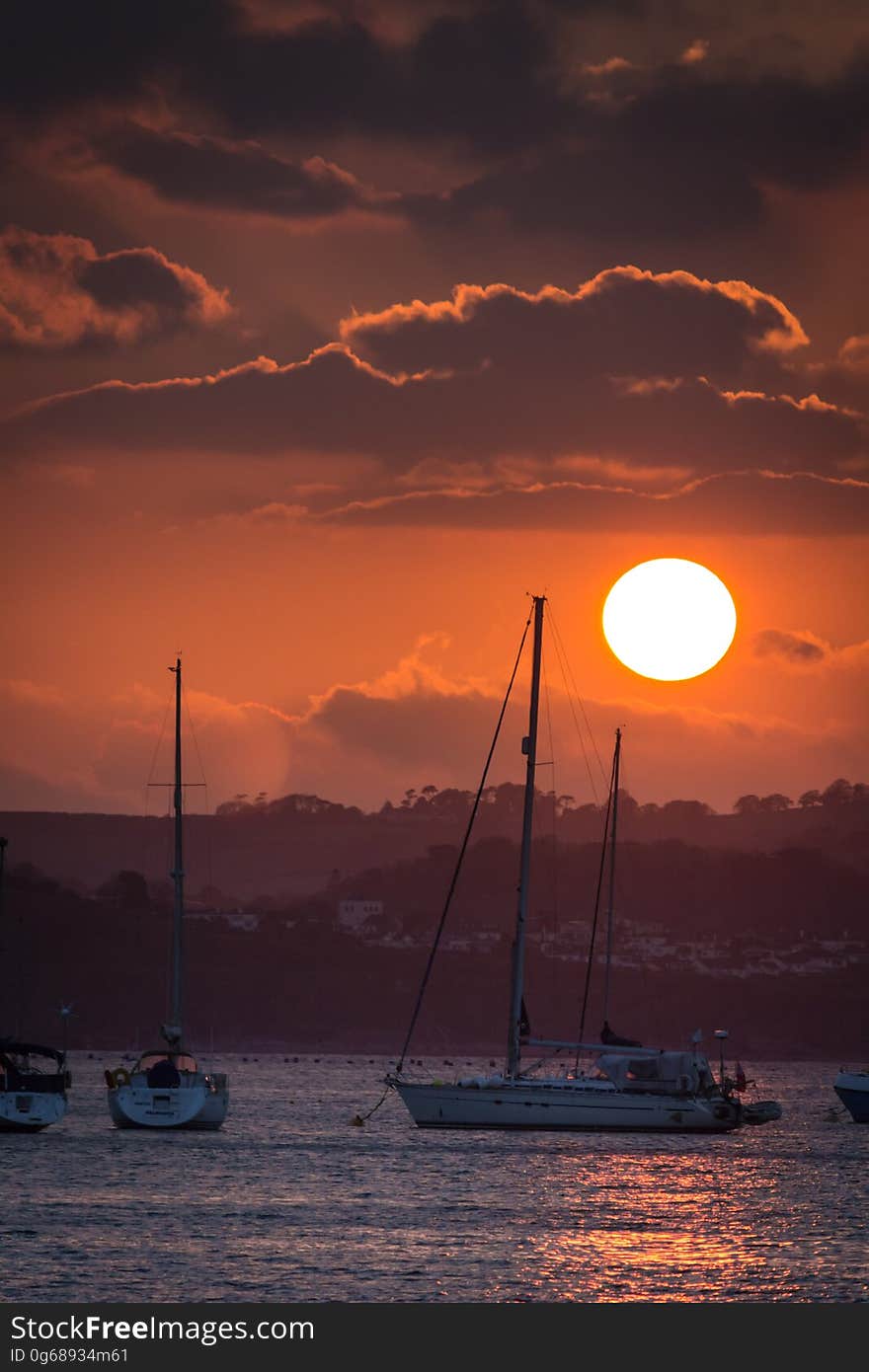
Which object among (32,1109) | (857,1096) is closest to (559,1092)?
(32,1109)

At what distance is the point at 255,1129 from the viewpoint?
10412 centimetres

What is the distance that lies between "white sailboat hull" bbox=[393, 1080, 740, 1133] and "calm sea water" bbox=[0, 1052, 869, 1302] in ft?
4.80

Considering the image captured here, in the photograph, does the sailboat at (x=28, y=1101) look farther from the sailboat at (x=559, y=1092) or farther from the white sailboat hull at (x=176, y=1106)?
the sailboat at (x=559, y=1092)

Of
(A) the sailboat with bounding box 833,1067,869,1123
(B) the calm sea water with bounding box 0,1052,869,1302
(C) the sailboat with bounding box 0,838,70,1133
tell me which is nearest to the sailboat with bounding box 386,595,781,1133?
(B) the calm sea water with bounding box 0,1052,869,1302

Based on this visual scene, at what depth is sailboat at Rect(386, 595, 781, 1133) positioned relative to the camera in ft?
271

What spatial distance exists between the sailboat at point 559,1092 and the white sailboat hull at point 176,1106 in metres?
6.74

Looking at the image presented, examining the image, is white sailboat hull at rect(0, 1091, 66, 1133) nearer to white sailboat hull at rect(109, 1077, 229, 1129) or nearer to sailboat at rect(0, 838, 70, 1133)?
sailboat at rect(0, 838, 70, 1133)

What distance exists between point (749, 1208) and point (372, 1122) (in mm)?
53500

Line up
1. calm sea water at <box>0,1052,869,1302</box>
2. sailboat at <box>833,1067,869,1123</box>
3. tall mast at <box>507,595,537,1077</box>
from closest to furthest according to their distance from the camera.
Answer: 1. calm sea water at <box>0,1052,869,1302</box>
2. tall mast at <box>507,595,537,1077</box>
3. sailboat at <box>833,1067,869,1123</box>

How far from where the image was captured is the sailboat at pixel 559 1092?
82625mm

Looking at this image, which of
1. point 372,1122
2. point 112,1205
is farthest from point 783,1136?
point 112,1205

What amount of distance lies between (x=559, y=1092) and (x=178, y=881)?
57.7 ft

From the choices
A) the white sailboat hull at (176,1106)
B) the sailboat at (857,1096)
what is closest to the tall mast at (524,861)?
the white sailboat hull at (176,1106)
